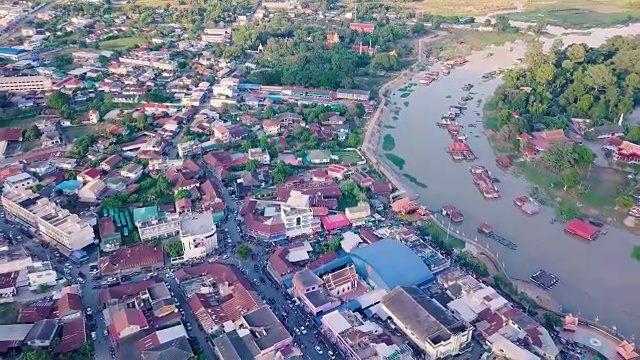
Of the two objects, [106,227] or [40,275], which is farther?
[106,227]

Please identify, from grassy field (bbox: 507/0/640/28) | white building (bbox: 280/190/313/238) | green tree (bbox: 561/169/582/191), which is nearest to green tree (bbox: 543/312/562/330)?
white building (bbox: 280/190/313/238)

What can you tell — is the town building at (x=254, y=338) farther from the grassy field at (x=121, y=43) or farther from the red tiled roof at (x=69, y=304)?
the grassy field at (x=121, y=43)

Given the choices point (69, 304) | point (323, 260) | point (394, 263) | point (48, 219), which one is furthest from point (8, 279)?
point (394, 263)

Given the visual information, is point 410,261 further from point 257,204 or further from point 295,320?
point 257,204

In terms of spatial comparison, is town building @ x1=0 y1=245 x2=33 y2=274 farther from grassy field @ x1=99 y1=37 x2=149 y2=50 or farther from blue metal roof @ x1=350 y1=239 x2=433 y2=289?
grassy field @ x1=99 y1=37 x2=149 y2=50

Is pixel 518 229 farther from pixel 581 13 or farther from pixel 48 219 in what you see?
pixel 581 13

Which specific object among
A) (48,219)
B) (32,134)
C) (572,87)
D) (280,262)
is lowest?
(280,262)

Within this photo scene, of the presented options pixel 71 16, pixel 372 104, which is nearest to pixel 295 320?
pixel 372 104
